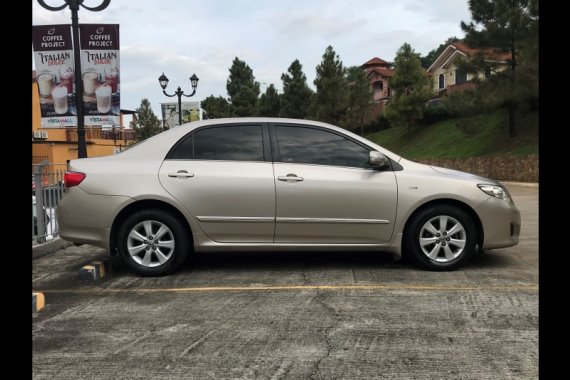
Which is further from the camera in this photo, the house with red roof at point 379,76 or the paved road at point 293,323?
the house with red roof at point 379,76

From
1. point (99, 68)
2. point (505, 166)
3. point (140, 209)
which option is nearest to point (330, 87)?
point (505, 166)

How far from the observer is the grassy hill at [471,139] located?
2736cm

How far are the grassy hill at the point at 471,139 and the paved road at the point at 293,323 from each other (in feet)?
73.1

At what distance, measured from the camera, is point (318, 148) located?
17.4 feet

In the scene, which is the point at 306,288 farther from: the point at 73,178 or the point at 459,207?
the point at 73,178

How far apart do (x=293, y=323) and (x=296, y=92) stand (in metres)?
38.1

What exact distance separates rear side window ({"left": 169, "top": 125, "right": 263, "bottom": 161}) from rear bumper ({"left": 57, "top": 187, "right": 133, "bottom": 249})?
79 cm

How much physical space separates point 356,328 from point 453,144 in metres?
32.6

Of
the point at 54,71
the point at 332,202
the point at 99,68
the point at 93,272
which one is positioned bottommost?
the point at 93,272

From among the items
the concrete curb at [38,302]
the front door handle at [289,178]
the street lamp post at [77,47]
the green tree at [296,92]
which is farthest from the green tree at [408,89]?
the concrete curb at [38,302]

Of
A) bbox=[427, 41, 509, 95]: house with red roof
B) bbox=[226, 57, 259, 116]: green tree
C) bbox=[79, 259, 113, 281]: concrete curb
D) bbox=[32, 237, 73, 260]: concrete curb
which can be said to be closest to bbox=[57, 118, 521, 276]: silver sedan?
bbox=[79, 259, 113, 281]: concrete curb

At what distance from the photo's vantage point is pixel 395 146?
41.2 m

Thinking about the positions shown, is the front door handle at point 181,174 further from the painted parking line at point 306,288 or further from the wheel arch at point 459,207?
the wheel arch at point 459,207
